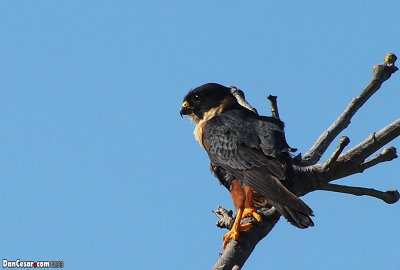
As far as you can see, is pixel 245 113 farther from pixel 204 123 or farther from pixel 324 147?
pixel 324 147

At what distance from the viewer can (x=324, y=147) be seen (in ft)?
18.7

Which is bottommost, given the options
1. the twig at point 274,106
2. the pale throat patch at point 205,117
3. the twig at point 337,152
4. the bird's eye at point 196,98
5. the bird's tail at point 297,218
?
the bird's tail at point 297,218

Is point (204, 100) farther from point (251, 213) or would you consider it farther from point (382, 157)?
point (382, 157)

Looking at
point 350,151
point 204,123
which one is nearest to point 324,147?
point 350,151

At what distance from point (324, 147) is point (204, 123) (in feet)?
5.44

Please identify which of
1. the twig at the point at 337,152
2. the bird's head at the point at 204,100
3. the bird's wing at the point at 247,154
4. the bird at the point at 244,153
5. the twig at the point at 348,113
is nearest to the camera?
the twig at the point at 337,152

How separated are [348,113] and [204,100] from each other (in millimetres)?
2067

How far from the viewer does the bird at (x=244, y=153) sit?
5.12 m

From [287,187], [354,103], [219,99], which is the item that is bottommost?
[287,187]

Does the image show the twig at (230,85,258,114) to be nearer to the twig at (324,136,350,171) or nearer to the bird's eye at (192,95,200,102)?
the bird's eye at (192,95,200,102)

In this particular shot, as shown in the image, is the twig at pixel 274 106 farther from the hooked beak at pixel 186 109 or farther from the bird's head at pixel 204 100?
Answer: the hooked beak at pixel 186 109

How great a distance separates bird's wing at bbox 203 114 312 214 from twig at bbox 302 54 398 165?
0.29 metres

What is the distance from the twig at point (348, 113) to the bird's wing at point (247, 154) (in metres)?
0.29

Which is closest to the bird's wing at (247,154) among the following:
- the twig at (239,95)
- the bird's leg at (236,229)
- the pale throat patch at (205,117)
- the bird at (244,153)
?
the bird at (244,153)
